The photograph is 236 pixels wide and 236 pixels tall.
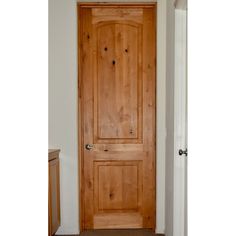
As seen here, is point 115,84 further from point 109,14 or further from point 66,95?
point 109,14

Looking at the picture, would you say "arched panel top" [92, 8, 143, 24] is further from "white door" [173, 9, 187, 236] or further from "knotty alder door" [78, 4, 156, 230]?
"white door" [173, 9, 187, 236]

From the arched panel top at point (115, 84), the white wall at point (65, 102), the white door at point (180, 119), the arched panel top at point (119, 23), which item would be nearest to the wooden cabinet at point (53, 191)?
the white wall at point (65, 102)

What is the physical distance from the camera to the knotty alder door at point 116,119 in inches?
148

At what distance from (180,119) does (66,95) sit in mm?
1337

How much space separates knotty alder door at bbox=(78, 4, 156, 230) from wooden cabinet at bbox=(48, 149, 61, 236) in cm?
34

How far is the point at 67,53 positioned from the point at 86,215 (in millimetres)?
1658

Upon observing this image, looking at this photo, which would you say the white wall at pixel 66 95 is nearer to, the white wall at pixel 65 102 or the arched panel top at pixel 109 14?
the white wall at pixel 65 102

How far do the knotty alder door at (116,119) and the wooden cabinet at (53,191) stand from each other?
1.13 feet

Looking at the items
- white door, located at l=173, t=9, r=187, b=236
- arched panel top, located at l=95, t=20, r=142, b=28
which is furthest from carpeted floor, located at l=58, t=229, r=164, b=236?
arched panel top, located at l=95, t=20, r=142, b=28

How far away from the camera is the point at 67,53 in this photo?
3.62 metres
